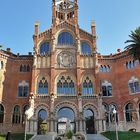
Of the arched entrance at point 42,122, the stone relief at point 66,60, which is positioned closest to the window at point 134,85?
the stone relief at point 66,60

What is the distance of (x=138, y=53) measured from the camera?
40.9 metres

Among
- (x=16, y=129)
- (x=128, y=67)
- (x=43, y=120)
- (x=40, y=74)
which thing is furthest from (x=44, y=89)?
(x=128, y=67)

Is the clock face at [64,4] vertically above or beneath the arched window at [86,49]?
above

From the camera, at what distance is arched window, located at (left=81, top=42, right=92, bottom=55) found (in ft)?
173

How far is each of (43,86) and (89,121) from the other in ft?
37.4

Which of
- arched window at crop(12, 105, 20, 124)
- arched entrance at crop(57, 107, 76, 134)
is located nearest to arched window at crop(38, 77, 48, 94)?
arched entrance at crop(57, 107, 76, 134)

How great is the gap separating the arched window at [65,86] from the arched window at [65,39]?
8.06 metres

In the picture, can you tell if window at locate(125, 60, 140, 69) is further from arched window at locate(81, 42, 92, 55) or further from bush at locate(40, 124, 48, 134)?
bush at locate(40, 124, 48, 134)

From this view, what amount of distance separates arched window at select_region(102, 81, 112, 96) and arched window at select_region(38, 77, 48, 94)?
39.9 feet

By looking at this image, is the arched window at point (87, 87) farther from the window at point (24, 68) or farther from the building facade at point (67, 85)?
the window at point (24, 68)

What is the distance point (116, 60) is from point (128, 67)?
3310mm

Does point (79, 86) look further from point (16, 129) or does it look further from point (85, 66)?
point (16, 129)

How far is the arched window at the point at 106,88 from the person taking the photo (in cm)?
5175

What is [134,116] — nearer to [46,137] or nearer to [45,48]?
[46,137]
